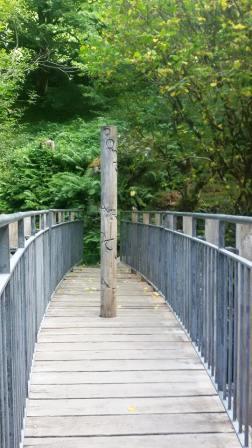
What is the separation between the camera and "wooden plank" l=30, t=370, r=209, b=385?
379 centimetres

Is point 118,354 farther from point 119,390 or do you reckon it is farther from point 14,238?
point 14,238

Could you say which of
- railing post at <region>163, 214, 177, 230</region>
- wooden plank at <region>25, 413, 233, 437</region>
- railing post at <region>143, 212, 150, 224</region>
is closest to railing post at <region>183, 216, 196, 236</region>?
railing post at <region>163, 214, 177, 230</region>

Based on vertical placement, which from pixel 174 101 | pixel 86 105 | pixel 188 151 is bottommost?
pixel 188 151

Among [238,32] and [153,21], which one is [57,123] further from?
[238,32]

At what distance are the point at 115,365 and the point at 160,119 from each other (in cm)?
582

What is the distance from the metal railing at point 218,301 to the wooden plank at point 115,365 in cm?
17

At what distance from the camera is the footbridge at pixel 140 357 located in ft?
8.95

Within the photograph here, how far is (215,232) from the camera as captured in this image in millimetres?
3514

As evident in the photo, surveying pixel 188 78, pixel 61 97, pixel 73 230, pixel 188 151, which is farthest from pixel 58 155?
pixel 61 97

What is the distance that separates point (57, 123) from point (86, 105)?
221cm

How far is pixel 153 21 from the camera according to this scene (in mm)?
7559

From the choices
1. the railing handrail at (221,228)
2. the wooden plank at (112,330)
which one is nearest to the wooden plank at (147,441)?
the railing handrail at (221,228)

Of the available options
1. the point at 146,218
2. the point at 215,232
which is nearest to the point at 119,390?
the point at 215,232

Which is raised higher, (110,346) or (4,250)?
(4,250)
